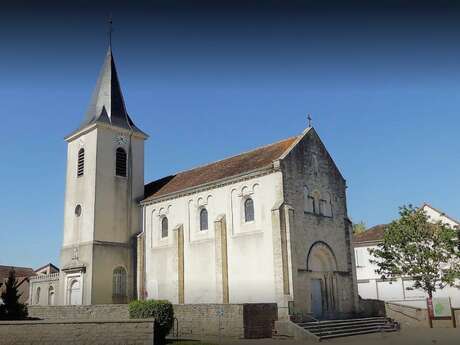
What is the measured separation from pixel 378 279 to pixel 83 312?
97.3 ft

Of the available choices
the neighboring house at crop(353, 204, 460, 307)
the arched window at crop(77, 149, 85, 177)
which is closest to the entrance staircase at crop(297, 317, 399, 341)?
the neighboring house at crop(353, 204, 460, 307)

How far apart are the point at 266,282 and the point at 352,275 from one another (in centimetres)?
831

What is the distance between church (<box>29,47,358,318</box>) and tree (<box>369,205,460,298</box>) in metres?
3.25

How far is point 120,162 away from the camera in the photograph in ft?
141

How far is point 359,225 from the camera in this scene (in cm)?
8744

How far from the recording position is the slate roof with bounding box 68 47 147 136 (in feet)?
142

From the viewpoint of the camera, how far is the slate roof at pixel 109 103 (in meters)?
43.4

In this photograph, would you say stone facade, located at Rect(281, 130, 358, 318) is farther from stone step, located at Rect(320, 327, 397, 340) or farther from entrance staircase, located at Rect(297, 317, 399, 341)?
stone step, located at Rect(320, 327, 397, 340)

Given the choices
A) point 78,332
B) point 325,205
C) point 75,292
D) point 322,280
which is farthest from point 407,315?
point 75,292

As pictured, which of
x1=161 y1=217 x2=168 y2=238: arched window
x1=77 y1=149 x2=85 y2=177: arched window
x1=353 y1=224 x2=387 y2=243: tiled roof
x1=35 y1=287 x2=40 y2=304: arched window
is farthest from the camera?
x1=353 y1=224 x2=387 y2=243: tiled roof

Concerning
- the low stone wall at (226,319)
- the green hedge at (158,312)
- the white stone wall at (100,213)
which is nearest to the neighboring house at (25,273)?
the white stone wall at (100,213)

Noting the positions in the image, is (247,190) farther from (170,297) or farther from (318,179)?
(170,297)

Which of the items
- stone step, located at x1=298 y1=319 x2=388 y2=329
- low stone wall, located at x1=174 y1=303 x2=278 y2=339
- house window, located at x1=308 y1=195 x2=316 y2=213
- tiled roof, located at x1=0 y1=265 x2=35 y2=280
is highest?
house window, located at x1=308 y1=195 x2=316 y2=213

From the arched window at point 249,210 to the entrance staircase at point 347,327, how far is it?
794 cm
